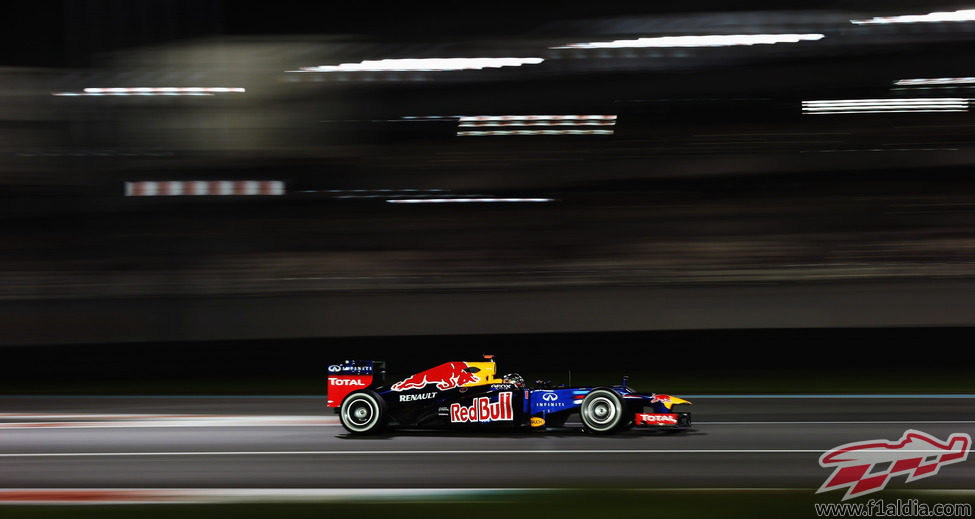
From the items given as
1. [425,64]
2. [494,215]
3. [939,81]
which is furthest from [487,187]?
[939,81]

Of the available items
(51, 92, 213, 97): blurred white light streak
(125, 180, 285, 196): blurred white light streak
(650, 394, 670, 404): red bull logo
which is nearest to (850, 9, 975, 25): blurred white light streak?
(125, 180, 285, 196): blurred white light streak

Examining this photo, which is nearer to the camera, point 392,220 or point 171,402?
point 171,402

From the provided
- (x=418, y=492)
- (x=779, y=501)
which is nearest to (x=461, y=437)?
(x=418, y=492)

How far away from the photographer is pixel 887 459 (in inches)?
286

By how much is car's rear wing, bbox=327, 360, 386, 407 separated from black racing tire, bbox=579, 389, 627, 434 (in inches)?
74.2

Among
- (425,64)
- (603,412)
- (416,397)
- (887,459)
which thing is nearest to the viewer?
(887,459)

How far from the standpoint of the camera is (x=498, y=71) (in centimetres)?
1962

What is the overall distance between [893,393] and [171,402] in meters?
8.99

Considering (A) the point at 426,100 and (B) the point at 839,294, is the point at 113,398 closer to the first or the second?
(A) the point at 426,100

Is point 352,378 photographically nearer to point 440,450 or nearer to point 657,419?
point 440,450

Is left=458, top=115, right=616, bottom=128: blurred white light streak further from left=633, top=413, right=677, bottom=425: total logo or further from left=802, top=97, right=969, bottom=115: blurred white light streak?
left=633, top=413, right=677, bottom=425: total logo

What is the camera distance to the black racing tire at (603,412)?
8.38 m

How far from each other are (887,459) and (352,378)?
451 centimetres

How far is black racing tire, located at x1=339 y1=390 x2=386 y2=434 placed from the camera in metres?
8.79
